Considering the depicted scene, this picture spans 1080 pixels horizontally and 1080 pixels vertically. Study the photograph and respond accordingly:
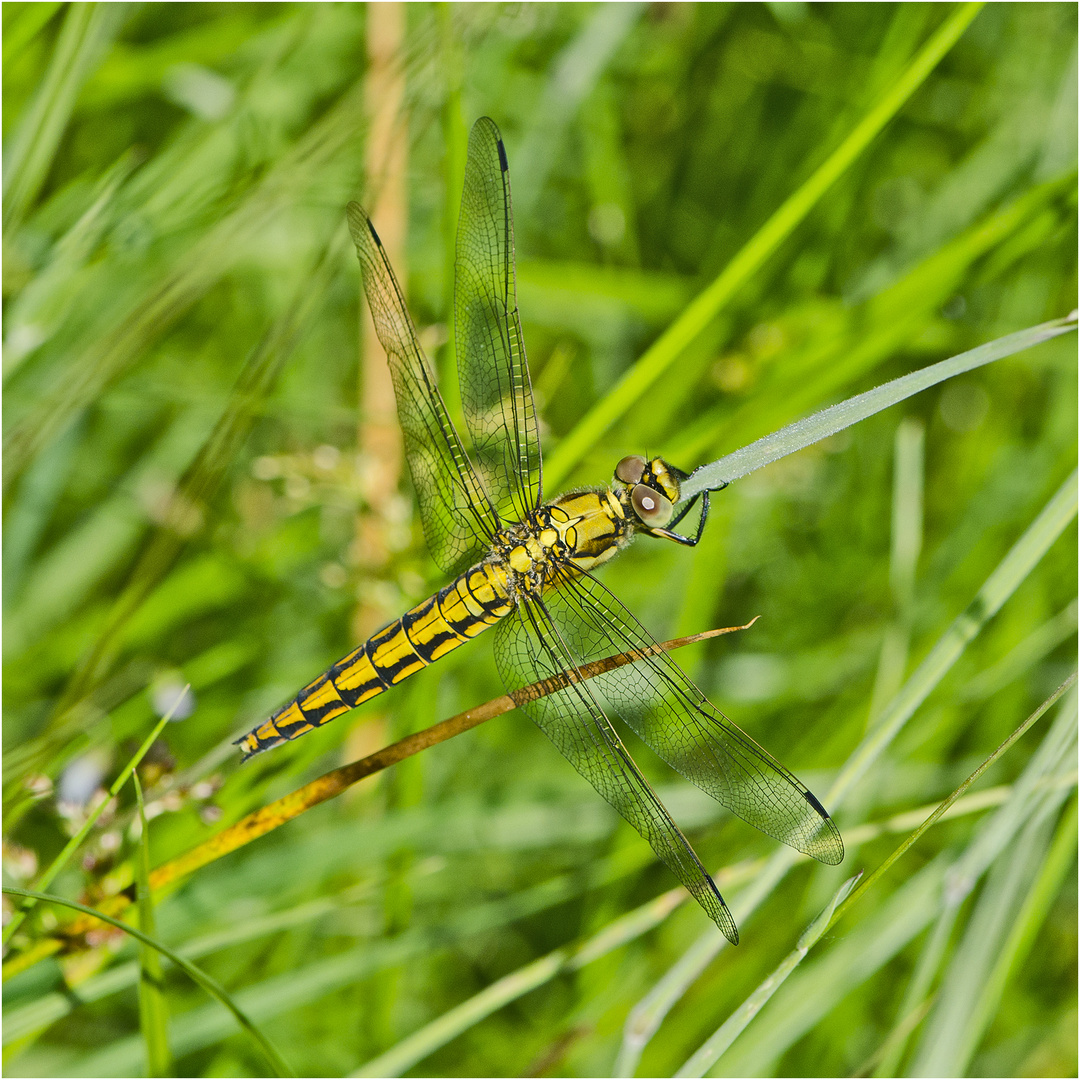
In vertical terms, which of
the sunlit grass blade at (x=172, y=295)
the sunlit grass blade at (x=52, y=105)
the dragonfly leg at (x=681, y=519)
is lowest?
the dragonfly leg at (x=681, y=519)

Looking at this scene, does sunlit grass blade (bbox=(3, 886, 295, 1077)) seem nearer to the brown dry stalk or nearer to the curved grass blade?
the brown dry stalk

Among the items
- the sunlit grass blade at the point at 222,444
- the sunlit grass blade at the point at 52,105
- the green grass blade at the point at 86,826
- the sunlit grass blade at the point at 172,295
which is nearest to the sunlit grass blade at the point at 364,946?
the green grass blade at the point at 86,826

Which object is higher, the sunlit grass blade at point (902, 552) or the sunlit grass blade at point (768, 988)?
the sunlit grass blade at point (902, 552)

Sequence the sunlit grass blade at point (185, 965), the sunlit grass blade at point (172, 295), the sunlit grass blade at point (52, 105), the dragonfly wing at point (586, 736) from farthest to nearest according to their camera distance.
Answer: the sunlit grass blade at point (172, 295) → the sunlit grass blade at point (52, 105) → the dragonfly wing at point (586, 736) → the sunlit grass blade at point (185, 965)

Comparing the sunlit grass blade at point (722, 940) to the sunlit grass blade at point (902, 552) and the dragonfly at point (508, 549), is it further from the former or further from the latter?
the sunlit grass blade at point (902, 552)

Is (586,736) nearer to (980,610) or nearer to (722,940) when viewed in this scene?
(722,940)

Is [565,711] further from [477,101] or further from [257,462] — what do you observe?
[477,101]
